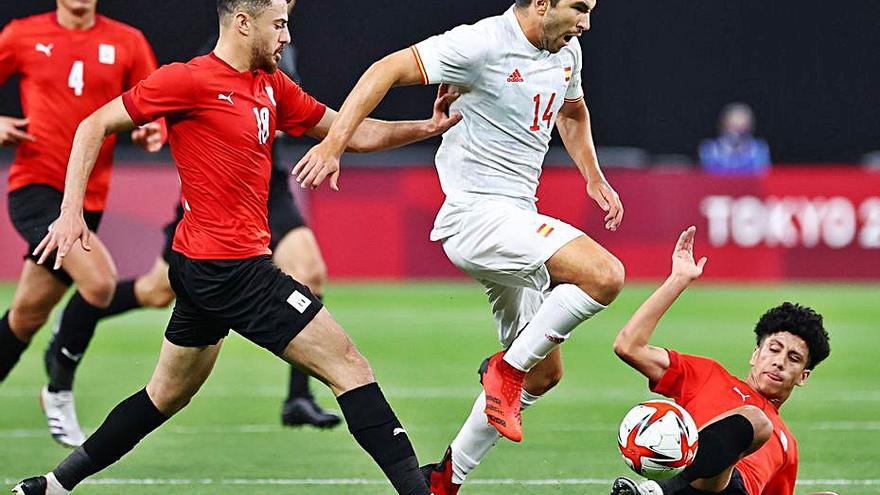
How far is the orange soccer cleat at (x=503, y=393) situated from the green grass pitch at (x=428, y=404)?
879mm

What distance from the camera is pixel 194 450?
840 cm

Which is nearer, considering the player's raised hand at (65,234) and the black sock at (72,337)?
the player's raised hand at (65,234)

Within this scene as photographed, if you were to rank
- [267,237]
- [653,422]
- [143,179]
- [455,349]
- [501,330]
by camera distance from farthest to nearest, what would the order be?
1. [143,179]
2. [455,349]
3. [501,330]
4. [267,237]
5. [653,422]

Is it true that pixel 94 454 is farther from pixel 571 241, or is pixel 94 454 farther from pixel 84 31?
pixel 84 31

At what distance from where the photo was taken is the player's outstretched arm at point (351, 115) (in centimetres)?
590

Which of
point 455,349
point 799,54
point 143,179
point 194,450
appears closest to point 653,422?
point 194,450

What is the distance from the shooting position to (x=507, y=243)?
6.36 m

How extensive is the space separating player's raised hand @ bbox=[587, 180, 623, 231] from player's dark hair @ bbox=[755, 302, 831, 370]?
3.02 feet

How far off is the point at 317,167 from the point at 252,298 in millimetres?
579

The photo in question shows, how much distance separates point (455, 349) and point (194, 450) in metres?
4.99

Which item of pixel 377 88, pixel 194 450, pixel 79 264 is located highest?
pixel 377 88

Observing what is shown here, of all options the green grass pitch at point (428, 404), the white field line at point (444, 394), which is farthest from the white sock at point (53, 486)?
the white field line at point (444, 394)

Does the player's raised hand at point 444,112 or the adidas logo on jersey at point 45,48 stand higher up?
the player's raised hand at point 444,112

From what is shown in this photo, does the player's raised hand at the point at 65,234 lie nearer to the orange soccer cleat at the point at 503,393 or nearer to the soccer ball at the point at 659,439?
the orange soccer cleat at the point at 503,393
